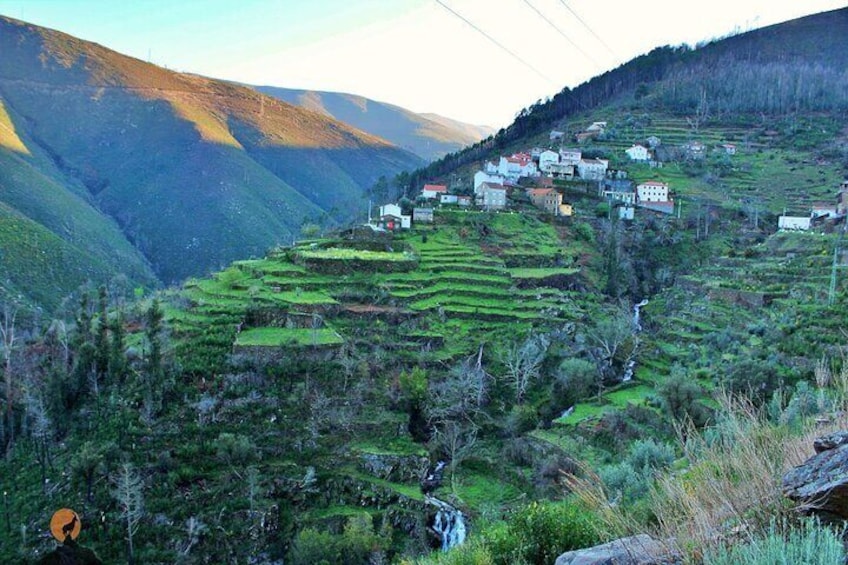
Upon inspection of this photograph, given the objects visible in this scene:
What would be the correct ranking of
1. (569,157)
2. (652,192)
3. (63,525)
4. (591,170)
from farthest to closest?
(569,157), (591,170), (652,192), (63,525)

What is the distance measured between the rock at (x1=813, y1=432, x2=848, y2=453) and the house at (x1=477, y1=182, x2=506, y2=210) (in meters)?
39.1

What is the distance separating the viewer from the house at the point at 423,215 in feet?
128

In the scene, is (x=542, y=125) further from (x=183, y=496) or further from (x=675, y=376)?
(x=183, y=496)

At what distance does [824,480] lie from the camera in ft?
12.3

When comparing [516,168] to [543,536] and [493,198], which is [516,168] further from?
[543,536]

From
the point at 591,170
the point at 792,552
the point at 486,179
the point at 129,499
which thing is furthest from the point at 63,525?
the point at 591,170

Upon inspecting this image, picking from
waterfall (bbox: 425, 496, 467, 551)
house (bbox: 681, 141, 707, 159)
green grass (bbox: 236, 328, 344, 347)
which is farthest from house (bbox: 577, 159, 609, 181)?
waterfall (bbox: 425, 496, 467, 551)

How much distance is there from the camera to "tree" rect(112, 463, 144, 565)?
1655 centimetres

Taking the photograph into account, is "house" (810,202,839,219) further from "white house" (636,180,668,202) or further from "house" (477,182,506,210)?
"house" (477,182,506,210)

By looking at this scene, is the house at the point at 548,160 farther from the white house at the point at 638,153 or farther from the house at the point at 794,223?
the house at the point at 794,223

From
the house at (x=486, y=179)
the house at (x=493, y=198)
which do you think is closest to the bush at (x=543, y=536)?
the house at (x=493, y=198)

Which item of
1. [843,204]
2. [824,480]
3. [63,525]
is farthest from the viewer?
[843,204]

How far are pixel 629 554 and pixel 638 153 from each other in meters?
57.6

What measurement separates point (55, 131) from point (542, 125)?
211ft
